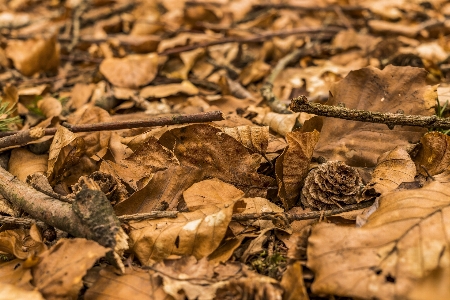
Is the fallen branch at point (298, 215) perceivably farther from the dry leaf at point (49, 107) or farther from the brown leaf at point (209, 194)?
the dry leaf at point (49, 107)

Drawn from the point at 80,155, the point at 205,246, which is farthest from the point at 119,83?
the point at 205,246

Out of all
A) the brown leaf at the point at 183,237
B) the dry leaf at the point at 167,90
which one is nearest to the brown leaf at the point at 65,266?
the brown leaf at the point at 183,237

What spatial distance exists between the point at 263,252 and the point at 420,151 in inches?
37.1

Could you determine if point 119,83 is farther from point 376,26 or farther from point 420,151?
point 376,26

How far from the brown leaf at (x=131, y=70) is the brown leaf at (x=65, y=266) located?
76.2 inches

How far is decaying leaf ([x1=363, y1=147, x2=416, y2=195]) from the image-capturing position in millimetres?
1689

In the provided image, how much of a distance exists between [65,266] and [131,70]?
2.17 metres

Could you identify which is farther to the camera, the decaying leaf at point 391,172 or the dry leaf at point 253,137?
the dry leaf at point 253,137

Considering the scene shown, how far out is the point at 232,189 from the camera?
5.73ft

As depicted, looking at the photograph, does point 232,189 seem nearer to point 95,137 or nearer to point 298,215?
point 298,215

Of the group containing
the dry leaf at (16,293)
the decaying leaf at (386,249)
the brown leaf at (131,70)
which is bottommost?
the brown leaf at (131,70)

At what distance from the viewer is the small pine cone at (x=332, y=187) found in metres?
1.68

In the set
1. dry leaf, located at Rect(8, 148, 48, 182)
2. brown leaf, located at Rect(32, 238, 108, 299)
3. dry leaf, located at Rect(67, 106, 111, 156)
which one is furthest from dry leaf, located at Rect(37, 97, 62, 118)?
brown leaf, located at Rect(32, 238, 108, 299)

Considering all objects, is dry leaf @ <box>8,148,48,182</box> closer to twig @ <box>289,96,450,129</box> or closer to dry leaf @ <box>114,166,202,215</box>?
dry leaf @ <box>114,166,202,215</box>
